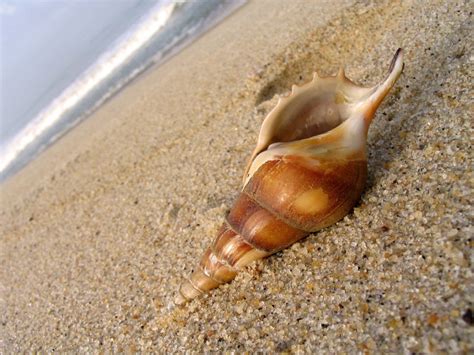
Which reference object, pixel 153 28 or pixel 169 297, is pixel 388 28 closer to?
pixel 169 297

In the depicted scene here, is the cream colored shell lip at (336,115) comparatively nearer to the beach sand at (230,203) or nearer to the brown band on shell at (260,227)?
the brown band on shell at (260,227)

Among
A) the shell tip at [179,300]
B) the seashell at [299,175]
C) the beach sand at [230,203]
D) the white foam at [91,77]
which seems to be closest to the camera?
the beach sand at [230,203]

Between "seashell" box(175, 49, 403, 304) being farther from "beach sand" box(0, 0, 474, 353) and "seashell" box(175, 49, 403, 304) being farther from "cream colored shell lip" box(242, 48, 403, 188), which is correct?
"beach sand" box(0, 0, 474, 353)

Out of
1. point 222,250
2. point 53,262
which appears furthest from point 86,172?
point 222,250

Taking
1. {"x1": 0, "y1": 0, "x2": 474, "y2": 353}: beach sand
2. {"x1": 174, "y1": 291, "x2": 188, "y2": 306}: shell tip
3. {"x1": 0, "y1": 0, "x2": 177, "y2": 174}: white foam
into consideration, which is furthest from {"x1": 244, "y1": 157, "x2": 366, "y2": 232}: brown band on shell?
{"x1": 0, "y1": 0, "x2": 177, "y2": 174}: white foam

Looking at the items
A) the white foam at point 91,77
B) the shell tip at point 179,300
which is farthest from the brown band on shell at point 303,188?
the white foam at point 91,77

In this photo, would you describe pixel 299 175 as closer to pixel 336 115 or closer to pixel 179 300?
pixel 336 115

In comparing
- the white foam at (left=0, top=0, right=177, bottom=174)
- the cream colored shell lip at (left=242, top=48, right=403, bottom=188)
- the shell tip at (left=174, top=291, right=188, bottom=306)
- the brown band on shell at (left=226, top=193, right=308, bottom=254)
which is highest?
the white foam at (left=0, top=0, right=177, bottom=174)
